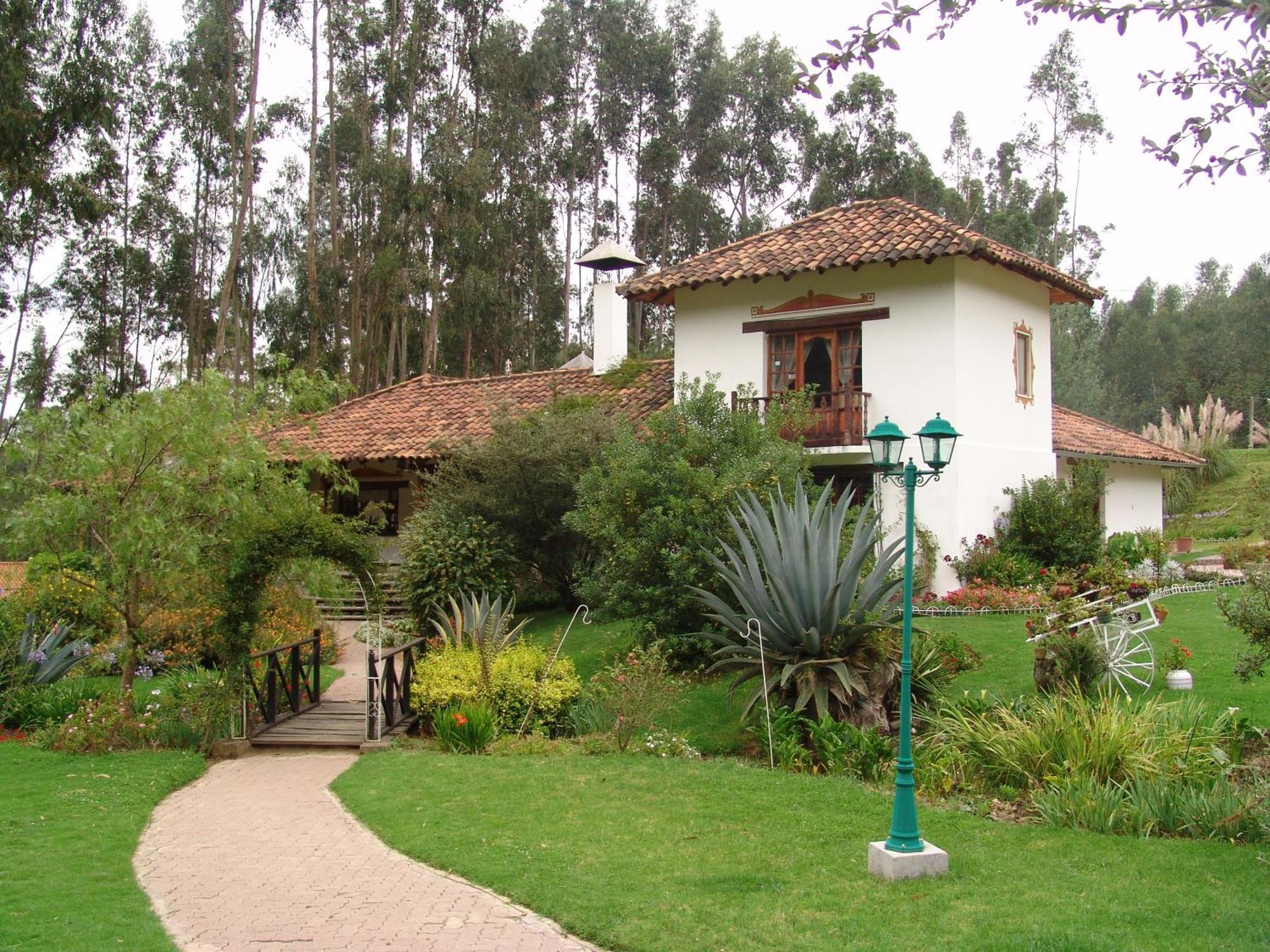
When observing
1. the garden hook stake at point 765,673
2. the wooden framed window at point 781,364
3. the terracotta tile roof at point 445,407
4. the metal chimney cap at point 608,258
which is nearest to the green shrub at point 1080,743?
the garden hook stake at point 765,673

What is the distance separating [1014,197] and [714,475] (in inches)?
1453

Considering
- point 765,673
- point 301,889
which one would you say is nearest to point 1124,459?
point 765,673

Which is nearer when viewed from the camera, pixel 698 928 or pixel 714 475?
pixel 698 928

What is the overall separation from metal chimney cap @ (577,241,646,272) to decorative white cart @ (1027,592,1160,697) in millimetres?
15767

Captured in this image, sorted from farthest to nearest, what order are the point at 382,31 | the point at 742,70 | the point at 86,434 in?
the point at 742,70 → the point at 382,31 → the point at 86,434

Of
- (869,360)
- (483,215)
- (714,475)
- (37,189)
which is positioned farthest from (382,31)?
(714,475)

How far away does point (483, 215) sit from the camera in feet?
112

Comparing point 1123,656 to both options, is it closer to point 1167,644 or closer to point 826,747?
point 1167,644

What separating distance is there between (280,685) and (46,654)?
9.14 ft

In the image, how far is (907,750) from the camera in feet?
21.8

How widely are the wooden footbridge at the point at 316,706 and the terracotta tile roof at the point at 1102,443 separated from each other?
1396 cm

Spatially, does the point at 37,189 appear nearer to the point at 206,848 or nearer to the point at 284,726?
the point at 284,726

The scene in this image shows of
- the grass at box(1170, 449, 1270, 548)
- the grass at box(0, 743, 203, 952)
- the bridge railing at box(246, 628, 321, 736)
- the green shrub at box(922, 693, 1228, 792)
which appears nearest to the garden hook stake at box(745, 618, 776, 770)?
the green shrub at box(922, 693, 1228, 792)

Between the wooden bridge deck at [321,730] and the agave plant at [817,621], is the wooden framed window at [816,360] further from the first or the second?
the wooden bridge deck at [321,730]
